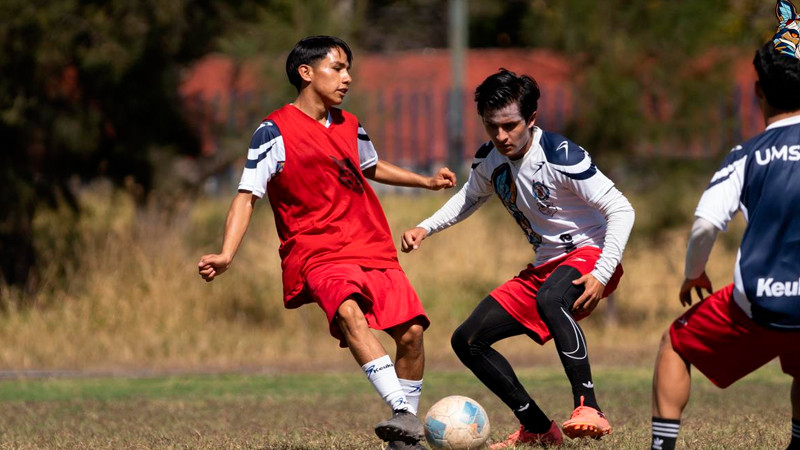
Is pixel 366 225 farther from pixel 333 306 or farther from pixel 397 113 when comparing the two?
pixel 397 113

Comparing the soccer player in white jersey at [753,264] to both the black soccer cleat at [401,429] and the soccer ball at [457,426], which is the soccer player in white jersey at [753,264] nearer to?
the black soccer cleat at [401,429]

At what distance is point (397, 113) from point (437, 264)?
373 centimetres

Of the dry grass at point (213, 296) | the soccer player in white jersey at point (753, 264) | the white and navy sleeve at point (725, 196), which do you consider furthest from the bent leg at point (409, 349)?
the dry grass at point (213, 296)

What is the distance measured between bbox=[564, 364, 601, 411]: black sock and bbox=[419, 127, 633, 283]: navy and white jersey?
470 mm

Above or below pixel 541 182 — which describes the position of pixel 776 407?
below

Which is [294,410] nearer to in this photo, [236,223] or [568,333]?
[236,223]

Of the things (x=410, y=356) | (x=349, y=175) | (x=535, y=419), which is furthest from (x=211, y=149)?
(x=535, y=419)

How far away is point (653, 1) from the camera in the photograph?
43.5 ft

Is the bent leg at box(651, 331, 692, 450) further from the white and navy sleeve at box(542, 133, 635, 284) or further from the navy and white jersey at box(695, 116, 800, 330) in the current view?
the white and navy sleeve at box(542, 133, 635, 284)

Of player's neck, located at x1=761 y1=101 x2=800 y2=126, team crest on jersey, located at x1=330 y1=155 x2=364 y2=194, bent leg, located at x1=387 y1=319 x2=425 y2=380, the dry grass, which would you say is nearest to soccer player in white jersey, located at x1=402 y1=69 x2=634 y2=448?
bent leg, located at x1=387 y1=319 x2=425 y2=380

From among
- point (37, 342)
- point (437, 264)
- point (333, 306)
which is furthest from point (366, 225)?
point (437, 264)

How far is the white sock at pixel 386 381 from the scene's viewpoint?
18.9 ft

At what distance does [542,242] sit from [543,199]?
30 cm

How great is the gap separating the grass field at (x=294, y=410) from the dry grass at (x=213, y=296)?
134 centimetres
